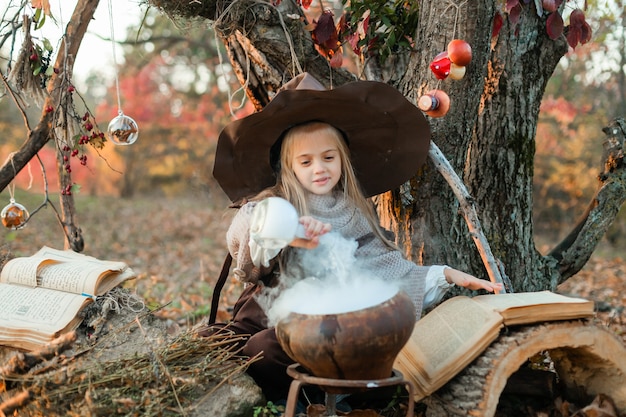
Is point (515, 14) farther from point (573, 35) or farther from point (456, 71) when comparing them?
point (456, 71)

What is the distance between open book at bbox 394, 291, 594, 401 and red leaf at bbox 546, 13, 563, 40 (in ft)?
5.40

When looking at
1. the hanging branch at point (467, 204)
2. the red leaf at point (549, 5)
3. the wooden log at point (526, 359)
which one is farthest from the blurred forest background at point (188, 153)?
the red leaf at point (549, 5)

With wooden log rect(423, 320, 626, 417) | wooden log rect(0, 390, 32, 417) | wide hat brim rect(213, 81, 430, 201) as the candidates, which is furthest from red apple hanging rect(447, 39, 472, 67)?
wooden log rect(0, 390, 32, 417)

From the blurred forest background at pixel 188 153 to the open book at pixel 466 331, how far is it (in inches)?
107

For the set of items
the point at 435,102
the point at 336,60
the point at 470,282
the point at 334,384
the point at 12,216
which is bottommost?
the point at 334,384

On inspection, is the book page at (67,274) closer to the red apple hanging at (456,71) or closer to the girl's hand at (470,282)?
the girl's hand at (470,282)

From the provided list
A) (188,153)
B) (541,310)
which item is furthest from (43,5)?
(188,153)

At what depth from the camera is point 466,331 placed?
7.91 feet

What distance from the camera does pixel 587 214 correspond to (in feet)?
13.0

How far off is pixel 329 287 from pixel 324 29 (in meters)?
1.65

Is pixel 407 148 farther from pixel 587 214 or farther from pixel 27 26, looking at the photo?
pixel 27 26

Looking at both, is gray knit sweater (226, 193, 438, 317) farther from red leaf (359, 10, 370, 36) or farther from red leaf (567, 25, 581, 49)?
red leaf (567, 25, 581, 49)

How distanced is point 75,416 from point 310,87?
1.68 meters

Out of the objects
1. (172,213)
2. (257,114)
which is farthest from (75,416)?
(172,213)
